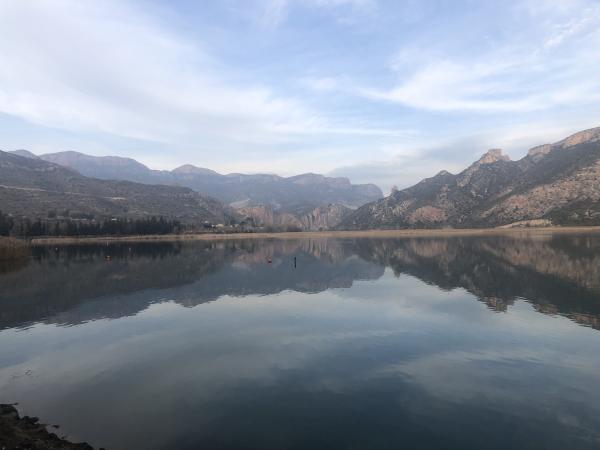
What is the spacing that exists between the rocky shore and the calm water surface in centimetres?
118

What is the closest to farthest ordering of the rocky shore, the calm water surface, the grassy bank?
the rocky shore < the calm water surface < the grassy bank

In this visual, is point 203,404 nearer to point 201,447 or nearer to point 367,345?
point 201,447

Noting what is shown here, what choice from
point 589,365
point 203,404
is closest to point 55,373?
point 203,404

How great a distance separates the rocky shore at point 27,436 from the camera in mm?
20438

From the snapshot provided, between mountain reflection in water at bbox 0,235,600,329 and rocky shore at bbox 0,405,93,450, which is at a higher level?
rocky shore at bbox 0,405,93,450

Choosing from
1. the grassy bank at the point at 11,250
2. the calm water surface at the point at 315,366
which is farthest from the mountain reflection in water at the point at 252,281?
the grassy bank at the point at 11,250

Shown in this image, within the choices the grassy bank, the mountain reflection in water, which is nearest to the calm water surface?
the mountain reflection in water

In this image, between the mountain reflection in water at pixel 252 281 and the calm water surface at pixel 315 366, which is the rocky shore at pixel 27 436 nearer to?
the calm water surface at pixel 315 366

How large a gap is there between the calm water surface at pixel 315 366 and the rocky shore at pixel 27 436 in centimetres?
118

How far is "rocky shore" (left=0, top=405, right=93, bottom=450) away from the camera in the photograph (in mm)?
20438

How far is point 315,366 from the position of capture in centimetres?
3397

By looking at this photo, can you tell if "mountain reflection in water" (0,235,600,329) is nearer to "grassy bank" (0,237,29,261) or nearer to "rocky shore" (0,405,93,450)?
"grassy bank" (0,237,29,261)

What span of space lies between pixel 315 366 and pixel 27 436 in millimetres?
19768

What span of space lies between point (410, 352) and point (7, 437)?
29.4 meters
